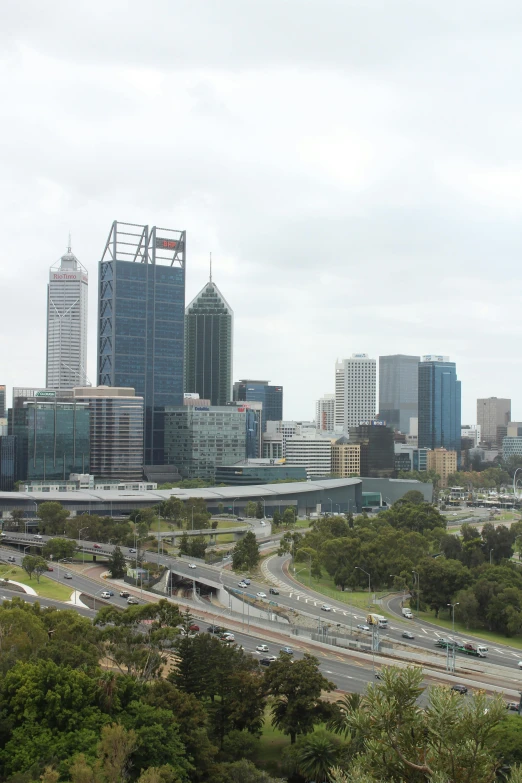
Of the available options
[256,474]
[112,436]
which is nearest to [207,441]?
[256,474]

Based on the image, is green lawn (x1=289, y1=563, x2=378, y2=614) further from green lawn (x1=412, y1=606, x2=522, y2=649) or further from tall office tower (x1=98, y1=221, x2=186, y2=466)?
tall office tower (x1=98, y1=221, x2=186, y2=466)

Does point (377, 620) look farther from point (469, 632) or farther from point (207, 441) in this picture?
point (207, 441)

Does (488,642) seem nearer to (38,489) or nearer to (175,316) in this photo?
(38,489)

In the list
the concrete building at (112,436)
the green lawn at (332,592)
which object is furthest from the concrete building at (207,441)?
the green lawn at (332,592)

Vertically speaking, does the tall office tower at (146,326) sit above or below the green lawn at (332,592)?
above

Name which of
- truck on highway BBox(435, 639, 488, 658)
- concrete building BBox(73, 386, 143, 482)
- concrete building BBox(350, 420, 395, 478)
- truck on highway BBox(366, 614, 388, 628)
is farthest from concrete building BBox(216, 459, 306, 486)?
truck on highway BBox(435, 639, 488, 658)

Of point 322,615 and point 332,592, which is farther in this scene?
point 332,592

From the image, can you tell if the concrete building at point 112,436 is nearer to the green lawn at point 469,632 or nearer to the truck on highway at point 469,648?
the green lawn at point 469,632
